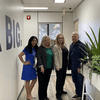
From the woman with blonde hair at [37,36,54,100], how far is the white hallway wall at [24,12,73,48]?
3.09 meters

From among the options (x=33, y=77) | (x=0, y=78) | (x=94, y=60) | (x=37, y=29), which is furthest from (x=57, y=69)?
(x=37, y=29)

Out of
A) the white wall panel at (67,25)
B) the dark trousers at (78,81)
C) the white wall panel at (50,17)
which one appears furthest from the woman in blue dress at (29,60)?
the white wall panel at (67,25)

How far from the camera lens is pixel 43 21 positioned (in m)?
5.98

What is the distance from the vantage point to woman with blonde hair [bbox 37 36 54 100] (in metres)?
2.88

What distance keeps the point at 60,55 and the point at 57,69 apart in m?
0.31

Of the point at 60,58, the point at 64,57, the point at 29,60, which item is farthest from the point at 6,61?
the point at 64,57

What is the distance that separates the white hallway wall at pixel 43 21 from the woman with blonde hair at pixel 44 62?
309 cm

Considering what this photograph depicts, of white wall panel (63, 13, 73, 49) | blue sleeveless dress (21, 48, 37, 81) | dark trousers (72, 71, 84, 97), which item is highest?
white wall panel (63, 13, 73, 49)

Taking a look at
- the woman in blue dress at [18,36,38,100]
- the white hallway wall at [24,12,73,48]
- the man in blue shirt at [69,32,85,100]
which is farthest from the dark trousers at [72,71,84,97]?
the white hallway wall at [24,12,73,48]

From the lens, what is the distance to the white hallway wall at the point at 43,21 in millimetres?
5883

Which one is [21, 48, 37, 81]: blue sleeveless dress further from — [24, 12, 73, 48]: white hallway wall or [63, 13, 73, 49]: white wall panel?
[63, 13, 73, 49]: white wall panel

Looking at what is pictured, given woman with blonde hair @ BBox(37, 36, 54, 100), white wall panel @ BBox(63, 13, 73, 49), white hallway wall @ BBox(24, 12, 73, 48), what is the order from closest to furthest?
woman with blonde hair @ BBox(37, 36, 54, 100), white hallway wall @ BBox(24, 12, 73, 48), white wall panel @ BBox(63, 13, 73, 49)

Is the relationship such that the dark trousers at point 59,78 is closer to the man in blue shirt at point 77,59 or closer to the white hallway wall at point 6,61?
the man in blue shirt at point 77,59

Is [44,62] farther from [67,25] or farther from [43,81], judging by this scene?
[67,25]
